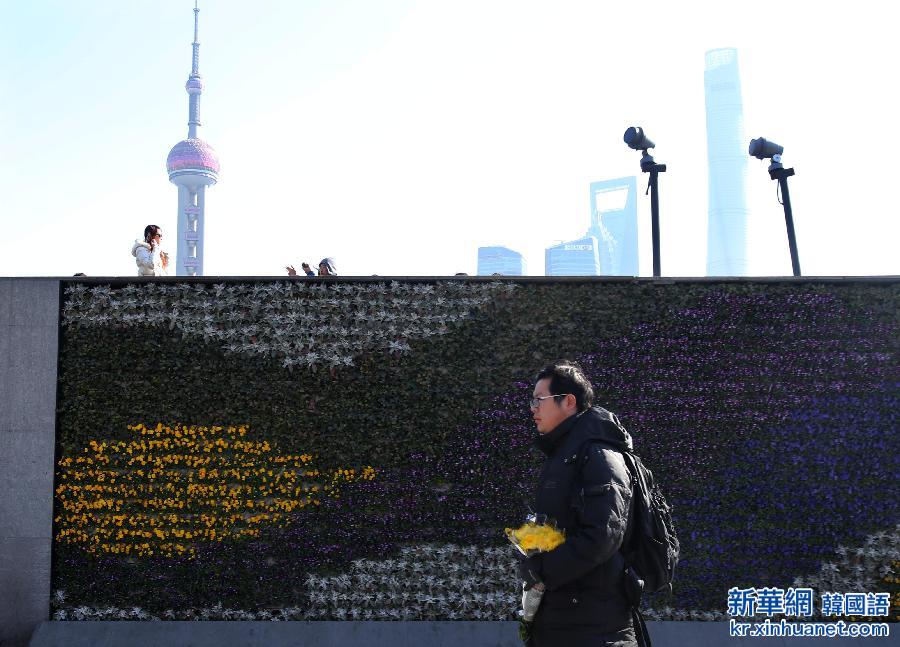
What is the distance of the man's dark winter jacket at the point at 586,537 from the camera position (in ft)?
12.0

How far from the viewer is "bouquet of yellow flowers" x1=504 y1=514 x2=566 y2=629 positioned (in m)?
3.80

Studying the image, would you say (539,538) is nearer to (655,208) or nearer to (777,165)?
(655,208)

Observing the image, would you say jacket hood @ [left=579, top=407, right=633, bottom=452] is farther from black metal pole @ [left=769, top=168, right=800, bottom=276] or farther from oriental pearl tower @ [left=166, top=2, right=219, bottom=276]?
oriental pearl tower @ [left=166, top=2, right=219, bottom=276]

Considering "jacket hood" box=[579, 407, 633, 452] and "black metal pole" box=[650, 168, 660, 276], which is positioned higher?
"black metal pole" box=[650, 168, 660, 276]

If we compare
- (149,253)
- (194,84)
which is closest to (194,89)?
(194,84)

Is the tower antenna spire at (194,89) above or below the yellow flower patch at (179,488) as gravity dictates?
above

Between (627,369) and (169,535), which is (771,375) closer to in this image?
(627,369)

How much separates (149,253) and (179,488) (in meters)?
2.65

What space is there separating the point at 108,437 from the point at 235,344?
1.47m

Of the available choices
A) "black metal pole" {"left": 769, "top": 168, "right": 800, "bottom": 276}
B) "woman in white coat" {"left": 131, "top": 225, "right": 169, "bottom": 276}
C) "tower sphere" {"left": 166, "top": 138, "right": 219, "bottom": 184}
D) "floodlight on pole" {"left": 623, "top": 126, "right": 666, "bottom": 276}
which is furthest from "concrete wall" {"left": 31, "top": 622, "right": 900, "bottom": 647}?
"tower sphere" {"left": 166, "top": 138, "right": 219, "bottom": 184}

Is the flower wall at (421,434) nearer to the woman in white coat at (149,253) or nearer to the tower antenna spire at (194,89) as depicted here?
the woman in white coat at (149,253)

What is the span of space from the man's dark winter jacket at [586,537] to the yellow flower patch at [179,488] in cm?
406

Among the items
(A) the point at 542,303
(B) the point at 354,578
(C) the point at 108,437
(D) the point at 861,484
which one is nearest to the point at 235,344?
(C) the point at 108,437

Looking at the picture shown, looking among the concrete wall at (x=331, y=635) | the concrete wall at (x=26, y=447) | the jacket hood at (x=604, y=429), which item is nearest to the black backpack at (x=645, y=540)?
the jacket hood at (x=604, y=429)
